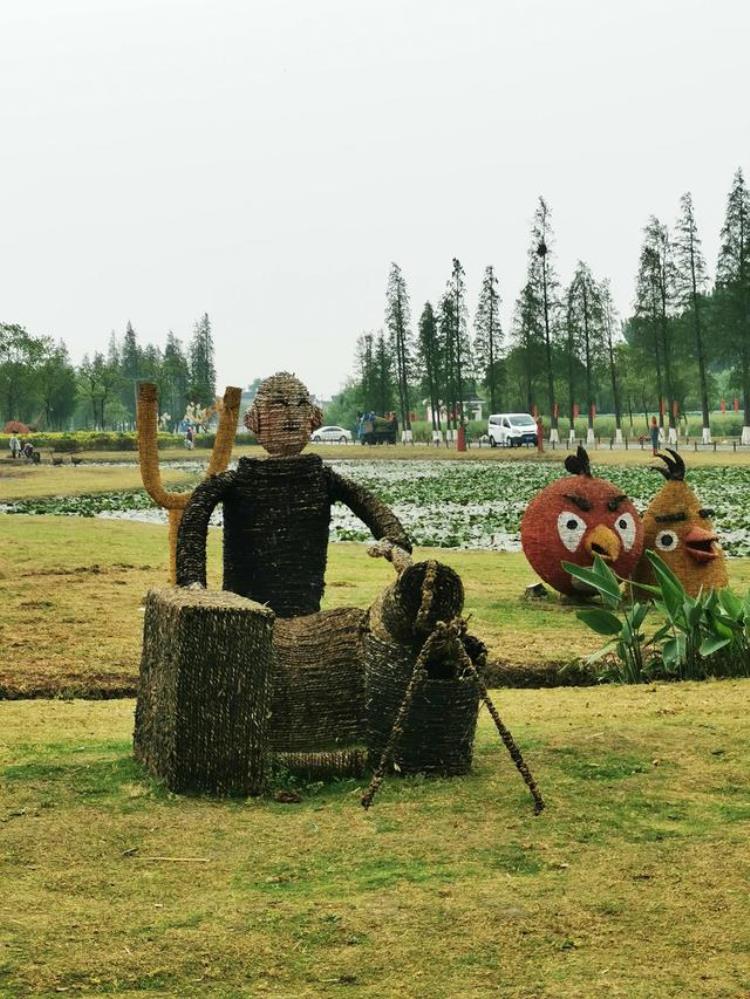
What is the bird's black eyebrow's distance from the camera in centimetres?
1141

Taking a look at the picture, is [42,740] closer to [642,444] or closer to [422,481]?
→ [422,481]

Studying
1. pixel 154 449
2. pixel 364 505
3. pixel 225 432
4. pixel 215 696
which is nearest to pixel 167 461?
pixel 225 432

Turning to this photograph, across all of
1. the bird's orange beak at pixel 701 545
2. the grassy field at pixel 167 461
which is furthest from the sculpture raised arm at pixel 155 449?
the grassy field at pixel 167 461

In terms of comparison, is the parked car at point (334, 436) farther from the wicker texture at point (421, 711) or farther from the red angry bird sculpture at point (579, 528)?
the wicker texture at point (421, 711)

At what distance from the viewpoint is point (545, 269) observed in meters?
58.5

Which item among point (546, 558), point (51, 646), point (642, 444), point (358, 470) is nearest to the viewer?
point (51, 646)

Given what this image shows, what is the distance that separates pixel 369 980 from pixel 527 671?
17.2 feet

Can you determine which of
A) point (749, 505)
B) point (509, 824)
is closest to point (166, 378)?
point (749, 505)

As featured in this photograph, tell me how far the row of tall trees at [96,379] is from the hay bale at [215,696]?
7536 cm

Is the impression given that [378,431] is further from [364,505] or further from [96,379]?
[364,505]

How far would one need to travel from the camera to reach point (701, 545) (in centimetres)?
1093

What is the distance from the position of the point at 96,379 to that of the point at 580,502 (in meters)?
88.8

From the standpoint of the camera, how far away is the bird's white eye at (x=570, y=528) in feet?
37.5

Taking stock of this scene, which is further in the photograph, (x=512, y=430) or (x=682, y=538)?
(x=512, y=430)
